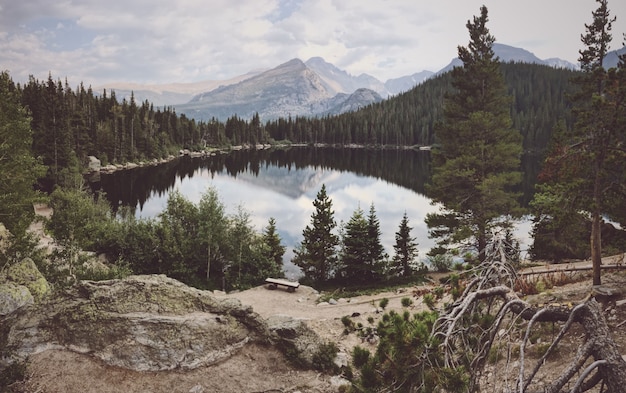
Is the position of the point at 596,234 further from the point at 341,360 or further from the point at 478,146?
the point at 478,146

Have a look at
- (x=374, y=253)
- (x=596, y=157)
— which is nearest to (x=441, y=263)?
(x=374, y=253)

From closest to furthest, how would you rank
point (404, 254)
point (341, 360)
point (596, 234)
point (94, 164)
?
point (341, 360)
point (596, 234)
point (404, 254)
point (94, 164)

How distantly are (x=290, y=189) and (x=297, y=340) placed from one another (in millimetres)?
62141

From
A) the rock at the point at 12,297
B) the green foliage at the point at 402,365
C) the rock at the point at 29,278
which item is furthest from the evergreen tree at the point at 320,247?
the green foliage at the point at 402,365

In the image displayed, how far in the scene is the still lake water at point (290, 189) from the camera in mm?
47562

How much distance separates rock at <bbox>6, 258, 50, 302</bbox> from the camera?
14.1 meters

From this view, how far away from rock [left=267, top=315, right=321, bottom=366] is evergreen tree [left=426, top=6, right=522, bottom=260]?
556 inches

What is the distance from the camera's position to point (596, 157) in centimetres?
1200

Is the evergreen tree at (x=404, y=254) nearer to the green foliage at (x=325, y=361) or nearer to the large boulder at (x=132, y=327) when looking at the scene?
the green foliage at (x=325, y=361)

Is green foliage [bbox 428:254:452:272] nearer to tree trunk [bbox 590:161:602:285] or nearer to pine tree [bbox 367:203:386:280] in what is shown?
pine tree [bbox 367:203:386:280]

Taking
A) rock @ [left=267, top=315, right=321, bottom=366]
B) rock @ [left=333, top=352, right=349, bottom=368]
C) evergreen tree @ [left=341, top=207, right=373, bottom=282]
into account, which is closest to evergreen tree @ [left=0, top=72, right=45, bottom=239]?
rock @ [left=267, top=315, right=321, bottom=366]

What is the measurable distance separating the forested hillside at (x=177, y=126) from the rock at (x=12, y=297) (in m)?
21.4

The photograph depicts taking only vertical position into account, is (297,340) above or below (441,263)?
above

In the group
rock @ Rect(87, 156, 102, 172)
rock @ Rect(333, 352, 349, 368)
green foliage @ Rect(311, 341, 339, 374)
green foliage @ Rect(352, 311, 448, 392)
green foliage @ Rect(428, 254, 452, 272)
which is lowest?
green foliage @ Rect(428, 254, 452, 272)
